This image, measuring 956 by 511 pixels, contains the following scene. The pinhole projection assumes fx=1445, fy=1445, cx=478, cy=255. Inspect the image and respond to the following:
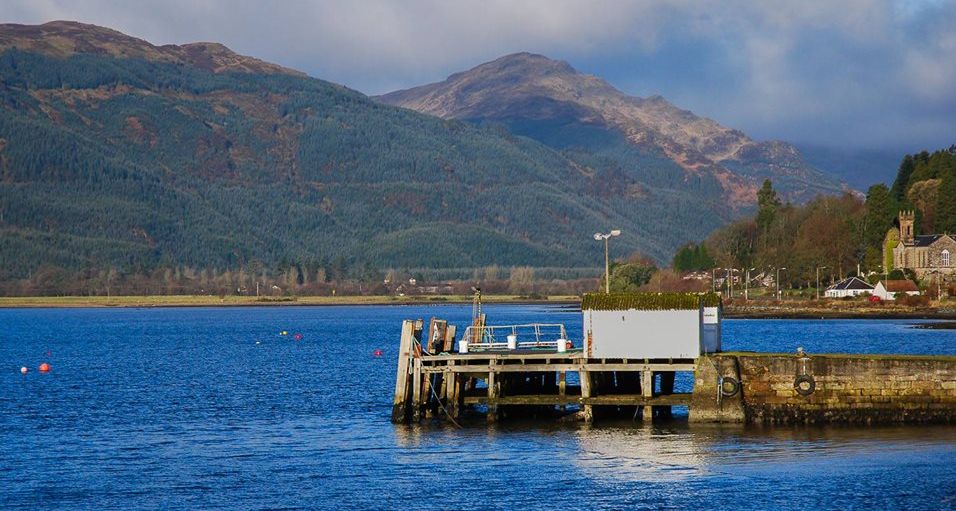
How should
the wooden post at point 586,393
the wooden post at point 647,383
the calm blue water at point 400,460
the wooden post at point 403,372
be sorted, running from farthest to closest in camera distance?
1. the wooden post at point 403,372
2. the wooden post at point 586,393
3. the wooden post at point 647,383
4. the calm blue water at point 400,460

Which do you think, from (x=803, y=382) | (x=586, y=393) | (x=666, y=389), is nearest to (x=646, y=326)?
(x=586, y=393)

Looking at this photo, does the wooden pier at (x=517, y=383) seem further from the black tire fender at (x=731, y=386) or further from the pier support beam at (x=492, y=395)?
the black tire fender at (x=731, y=386)

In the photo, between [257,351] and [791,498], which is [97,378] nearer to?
[257,351]

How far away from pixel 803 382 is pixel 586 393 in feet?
29.7

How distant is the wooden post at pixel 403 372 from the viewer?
200ft

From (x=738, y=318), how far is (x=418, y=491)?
502ft

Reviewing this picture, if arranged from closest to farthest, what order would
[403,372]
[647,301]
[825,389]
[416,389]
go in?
[825,389] < [647,301] < [403,372] < [416,389]

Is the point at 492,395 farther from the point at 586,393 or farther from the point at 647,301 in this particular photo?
the point at 647,301

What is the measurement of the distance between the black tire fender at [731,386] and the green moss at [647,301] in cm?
332

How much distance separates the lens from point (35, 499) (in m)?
47.6

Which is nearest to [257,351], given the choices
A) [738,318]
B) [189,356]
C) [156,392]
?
[189,356]

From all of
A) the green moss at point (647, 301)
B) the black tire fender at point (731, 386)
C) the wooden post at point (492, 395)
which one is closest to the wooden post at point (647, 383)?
the green moss at point (647, 301)

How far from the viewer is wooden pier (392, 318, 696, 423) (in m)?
59.5

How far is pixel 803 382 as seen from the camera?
56.6 meters
